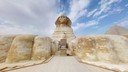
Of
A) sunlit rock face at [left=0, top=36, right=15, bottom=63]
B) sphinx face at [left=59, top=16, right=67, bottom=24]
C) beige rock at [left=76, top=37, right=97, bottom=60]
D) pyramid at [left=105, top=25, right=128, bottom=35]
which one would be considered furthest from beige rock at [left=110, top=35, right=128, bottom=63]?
pyramid at [left=105, top=25, right=128, bottom=35]

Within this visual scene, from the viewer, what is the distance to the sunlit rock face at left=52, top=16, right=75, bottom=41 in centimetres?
1816

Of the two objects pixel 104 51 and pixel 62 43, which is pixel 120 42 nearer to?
pixel 104 51

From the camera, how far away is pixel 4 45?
10258mm

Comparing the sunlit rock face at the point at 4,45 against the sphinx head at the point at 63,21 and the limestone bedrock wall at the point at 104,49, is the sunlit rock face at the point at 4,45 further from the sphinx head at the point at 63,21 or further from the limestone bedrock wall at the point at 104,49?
the sphinx head at the point at 63,21

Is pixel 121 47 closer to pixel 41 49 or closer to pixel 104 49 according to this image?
pixel 104 49

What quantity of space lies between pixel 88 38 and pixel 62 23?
11.5m

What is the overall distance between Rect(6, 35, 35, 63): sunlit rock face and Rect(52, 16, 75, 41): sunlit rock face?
7961 mm

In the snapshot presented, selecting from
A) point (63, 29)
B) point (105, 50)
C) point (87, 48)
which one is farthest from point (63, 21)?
point (105, 50)

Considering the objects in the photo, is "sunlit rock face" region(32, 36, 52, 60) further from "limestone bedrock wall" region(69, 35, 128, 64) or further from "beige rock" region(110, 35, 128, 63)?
"beige rock" region(110, 35, 128, 63)

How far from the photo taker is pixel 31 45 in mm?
10281

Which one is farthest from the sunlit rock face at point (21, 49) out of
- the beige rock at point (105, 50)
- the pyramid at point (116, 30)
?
the pyramid at point (116, 30)

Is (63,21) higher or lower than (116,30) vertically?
lower

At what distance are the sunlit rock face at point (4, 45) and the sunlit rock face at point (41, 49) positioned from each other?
106 inches

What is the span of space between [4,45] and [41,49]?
392cm
